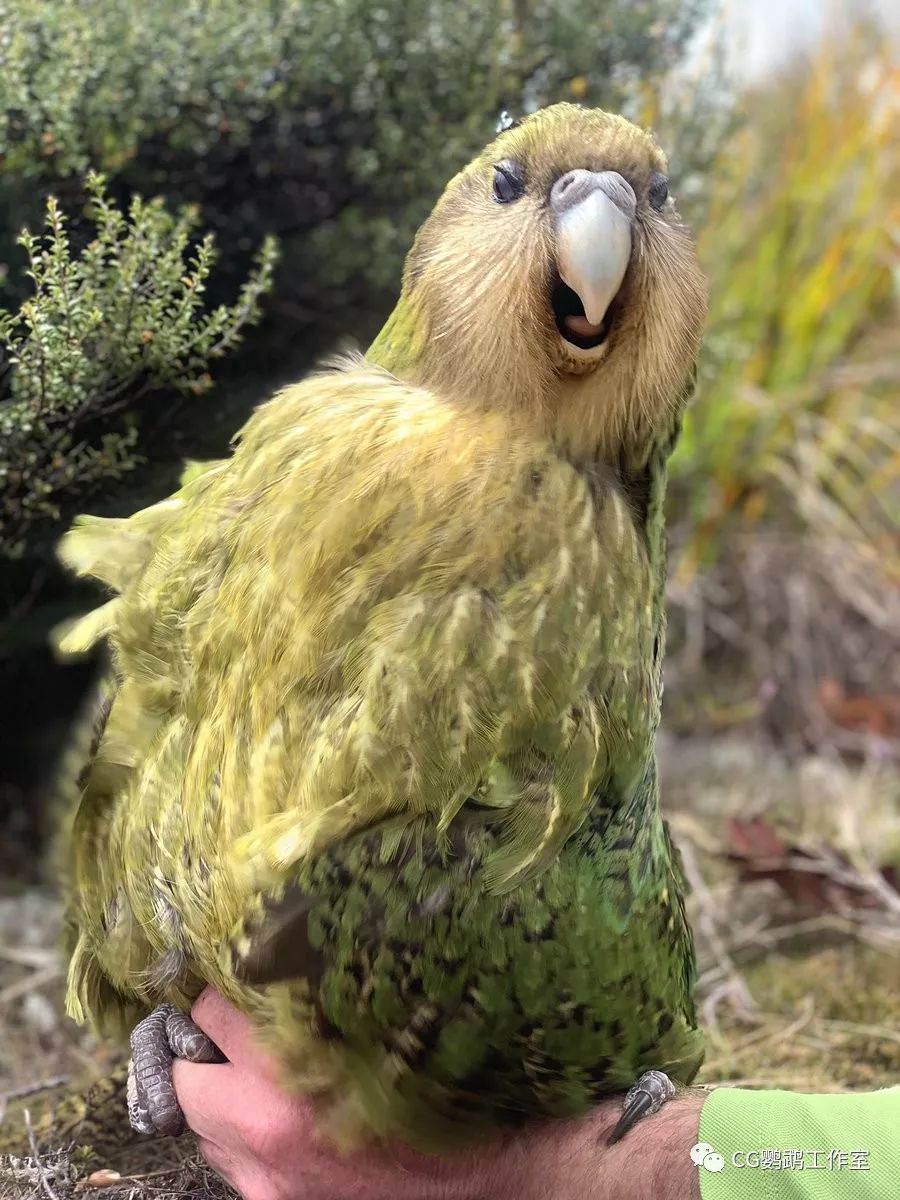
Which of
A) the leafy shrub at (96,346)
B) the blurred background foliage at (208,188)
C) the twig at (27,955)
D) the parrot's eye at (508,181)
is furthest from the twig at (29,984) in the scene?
the parrot's eye at (508,181)

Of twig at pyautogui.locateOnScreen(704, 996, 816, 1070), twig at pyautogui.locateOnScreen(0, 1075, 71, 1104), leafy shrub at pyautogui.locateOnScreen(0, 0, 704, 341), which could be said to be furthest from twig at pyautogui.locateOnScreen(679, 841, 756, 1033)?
leafy shrub at pyautogui.locateOnScreen(0, 0, 704, 341)

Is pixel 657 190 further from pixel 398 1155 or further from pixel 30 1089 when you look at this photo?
pixel 30 1089

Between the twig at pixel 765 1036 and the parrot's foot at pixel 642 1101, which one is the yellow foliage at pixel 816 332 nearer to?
the twig at pixel 765 1036

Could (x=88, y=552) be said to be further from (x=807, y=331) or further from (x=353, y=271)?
(x=807, y=331)

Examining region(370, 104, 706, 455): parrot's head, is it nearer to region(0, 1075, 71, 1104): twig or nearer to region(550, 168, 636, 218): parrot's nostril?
region(550, 168, 636, 218): parrot's nostril

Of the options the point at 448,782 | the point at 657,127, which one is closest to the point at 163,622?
the point at 448,782

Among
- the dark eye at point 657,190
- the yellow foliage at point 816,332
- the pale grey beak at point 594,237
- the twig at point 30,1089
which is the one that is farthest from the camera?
the yellow foliage at point 816,332

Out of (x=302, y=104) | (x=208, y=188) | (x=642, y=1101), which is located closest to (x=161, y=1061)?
(x=642, y=1101)

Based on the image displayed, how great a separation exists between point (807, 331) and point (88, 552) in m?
2.38

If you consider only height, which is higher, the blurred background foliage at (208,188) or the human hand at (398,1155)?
the blurred background foliage at (208,188)

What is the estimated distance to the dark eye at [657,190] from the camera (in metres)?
0.88

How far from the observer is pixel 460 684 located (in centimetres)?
82

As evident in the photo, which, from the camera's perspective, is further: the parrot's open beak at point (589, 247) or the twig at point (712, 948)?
the twig at point (712, 948)

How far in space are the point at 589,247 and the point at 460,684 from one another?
1.11ft
